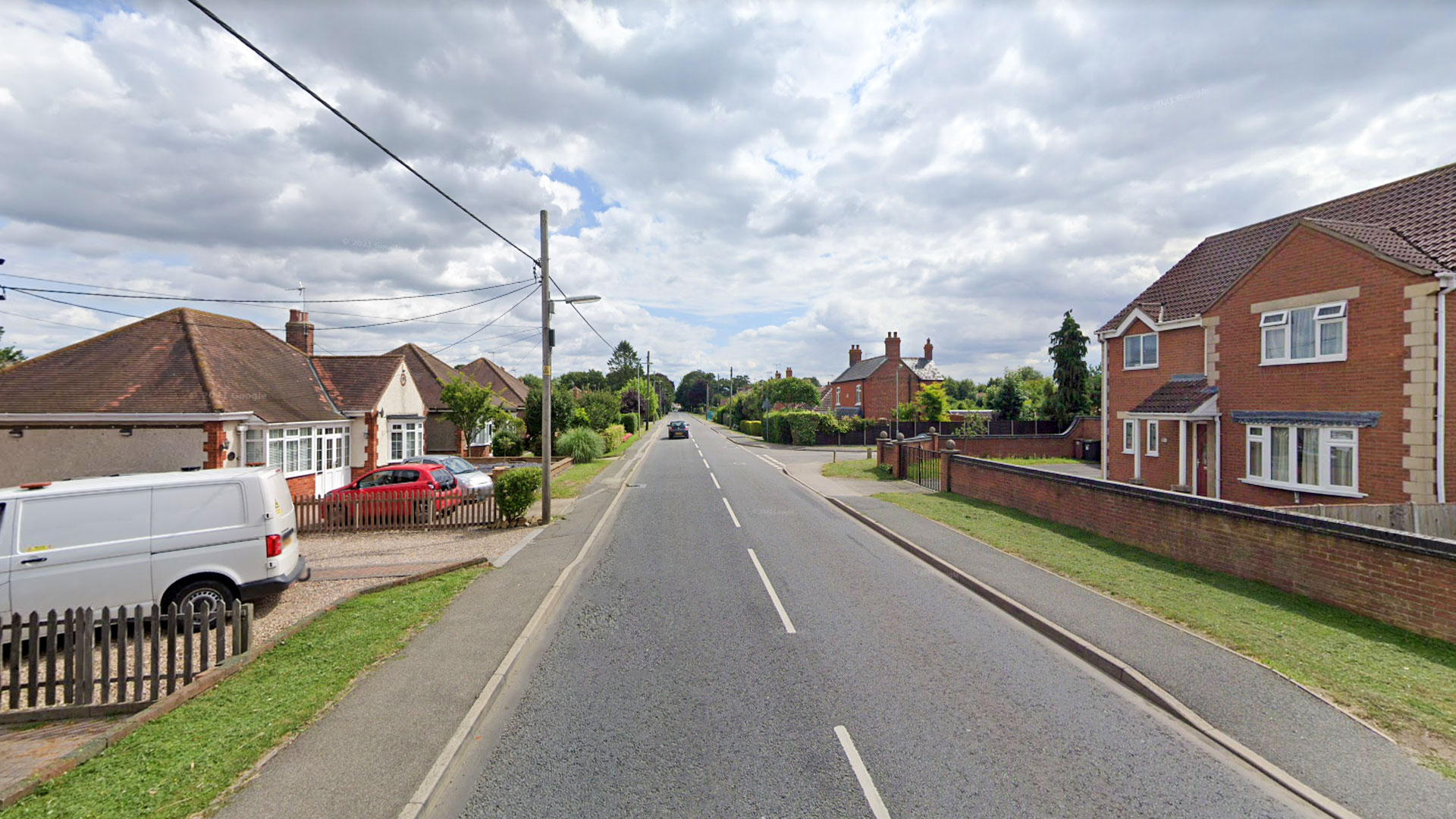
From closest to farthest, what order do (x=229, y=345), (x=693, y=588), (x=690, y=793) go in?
1. (x=690, y=793)
2. (x=693, y=588)
3. (x=229, y=345)

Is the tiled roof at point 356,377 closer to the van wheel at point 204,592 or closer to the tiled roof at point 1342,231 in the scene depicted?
the van wheel at point 204,592

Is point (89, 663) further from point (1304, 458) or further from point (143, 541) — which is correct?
point (1304, 458)

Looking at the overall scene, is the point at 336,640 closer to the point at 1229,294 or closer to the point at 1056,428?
the point at 1229,294

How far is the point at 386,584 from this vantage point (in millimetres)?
9836

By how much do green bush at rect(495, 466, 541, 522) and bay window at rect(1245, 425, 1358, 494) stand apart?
17.9 metres

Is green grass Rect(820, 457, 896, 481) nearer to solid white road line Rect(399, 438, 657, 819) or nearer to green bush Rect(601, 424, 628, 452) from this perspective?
green bush Rect(601, 424, 628, 452)

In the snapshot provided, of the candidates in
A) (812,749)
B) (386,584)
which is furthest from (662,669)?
(386,584)

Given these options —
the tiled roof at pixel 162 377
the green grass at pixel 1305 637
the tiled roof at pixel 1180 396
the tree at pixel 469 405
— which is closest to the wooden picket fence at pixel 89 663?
the green grass at pixel 1305 637

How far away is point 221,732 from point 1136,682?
8322mm

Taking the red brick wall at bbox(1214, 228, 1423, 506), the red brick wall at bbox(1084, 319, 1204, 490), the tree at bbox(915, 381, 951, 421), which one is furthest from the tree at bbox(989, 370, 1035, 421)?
the red brick wall at bbox(1214, 228, 1423, 506)

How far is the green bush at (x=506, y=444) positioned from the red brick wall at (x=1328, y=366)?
32.4 m

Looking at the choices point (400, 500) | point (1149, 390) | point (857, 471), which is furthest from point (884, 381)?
point (400, 500)

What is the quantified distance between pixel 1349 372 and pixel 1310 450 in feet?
6.23

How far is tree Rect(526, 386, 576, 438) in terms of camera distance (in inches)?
1387
